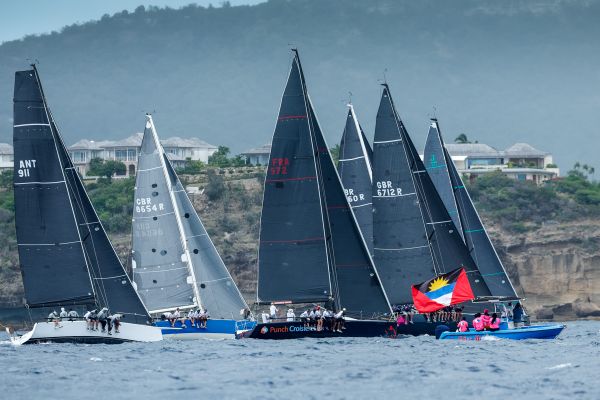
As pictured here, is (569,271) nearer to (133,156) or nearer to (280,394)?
(133,156)

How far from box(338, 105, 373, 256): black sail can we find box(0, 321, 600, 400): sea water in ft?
29.1

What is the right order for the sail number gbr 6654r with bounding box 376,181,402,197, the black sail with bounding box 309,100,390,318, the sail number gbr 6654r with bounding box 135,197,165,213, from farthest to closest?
the sail number gbr 6654r with bounding box 135,197,165,213, the sail number gbr 6654r with bounding box 376,181,402,197, the black sail with bounding box 309,100,390,318

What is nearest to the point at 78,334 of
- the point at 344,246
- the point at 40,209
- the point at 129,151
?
the point at 40,209

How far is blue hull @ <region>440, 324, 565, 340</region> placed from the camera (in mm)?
56812

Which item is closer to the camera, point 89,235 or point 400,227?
point 89,235

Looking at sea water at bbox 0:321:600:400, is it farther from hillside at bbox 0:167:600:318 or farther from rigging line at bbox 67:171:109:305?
hillside at bbox 0:167:600:318

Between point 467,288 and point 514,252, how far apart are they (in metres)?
68.1

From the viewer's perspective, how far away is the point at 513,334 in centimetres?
5772

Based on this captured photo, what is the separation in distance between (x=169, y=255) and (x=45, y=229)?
10454 mm

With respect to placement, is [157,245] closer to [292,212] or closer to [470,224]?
[292,212]

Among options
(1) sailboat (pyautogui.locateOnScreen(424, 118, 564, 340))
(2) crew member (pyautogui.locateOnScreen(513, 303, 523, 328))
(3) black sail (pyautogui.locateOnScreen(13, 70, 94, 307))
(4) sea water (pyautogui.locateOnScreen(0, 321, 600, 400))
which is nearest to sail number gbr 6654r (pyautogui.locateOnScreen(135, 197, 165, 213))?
(3) black sail (pyautogui.locateOnScreen(13, 70, 94, 307))

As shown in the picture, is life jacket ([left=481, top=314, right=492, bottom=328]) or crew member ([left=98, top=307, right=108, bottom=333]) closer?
life jacket ([left=481, top=314, right=492, bottom=328])

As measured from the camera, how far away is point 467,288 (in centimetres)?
5909

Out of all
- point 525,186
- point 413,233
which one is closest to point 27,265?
point 413,233
